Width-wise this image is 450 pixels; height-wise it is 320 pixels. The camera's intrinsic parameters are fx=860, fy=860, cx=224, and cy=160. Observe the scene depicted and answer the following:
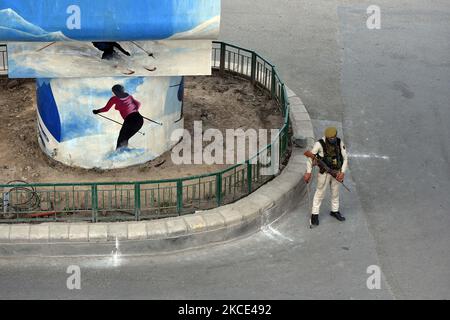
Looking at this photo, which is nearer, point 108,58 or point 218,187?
point 218,187

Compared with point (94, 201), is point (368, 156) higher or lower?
lower

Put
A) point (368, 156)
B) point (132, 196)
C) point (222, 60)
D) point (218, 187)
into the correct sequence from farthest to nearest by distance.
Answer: point (222, 60) → point (368, 156) → point (132, 196) → point (218, 187)

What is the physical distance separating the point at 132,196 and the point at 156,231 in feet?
3.59

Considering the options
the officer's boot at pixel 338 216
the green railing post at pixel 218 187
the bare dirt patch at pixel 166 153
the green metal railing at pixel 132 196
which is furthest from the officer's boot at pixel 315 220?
the bare dirt patch at pixel 166 153

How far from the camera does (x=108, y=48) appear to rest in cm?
1204

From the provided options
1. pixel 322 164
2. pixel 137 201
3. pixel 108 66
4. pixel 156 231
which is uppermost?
pixel 108 66

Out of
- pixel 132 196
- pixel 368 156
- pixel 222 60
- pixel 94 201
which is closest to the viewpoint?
pixel 94 201

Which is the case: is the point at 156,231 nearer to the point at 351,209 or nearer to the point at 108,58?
the point at 108,58

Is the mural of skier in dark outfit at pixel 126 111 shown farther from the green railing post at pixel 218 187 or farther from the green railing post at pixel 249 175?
the green railing post at pixel 249 175

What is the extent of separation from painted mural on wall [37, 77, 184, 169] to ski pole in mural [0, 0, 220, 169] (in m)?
0.01

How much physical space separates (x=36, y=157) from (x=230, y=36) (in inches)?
279

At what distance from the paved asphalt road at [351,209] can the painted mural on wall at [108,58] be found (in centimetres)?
266

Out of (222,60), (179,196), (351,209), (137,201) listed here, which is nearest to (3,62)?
(222,60)

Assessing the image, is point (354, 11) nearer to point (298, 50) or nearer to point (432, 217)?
point (298, 50)
